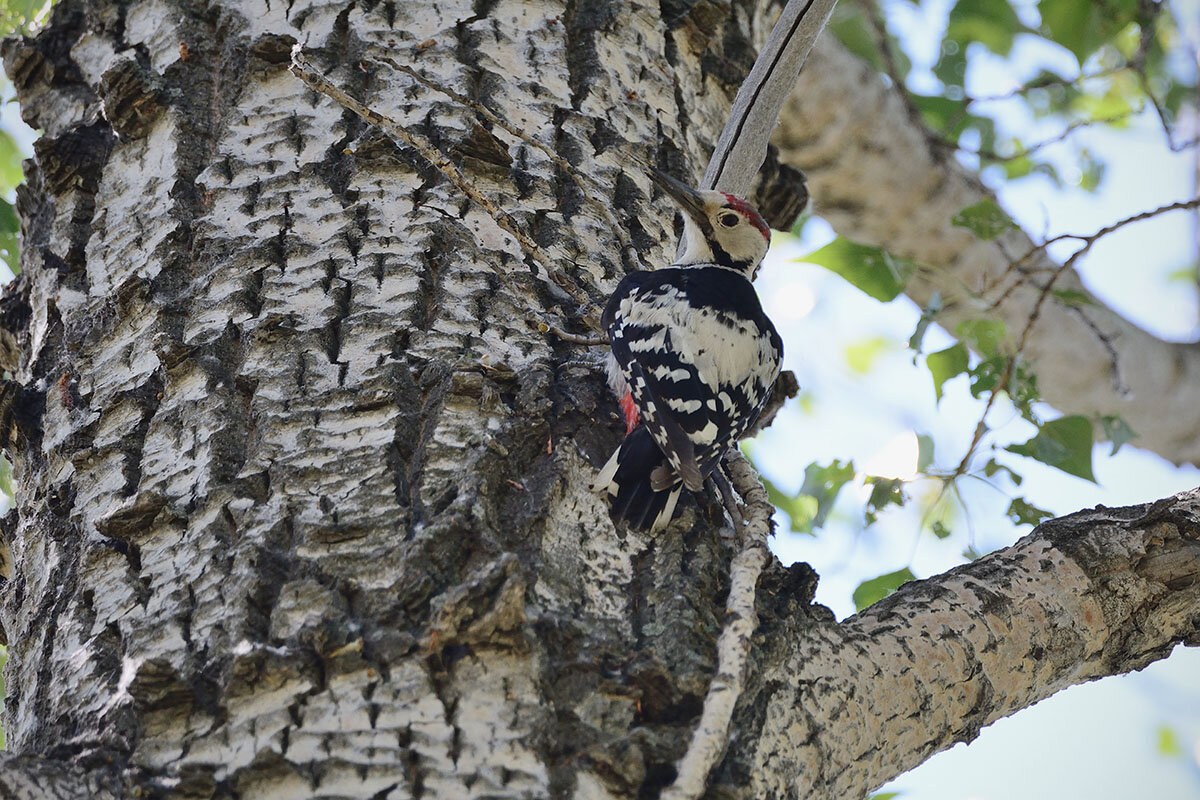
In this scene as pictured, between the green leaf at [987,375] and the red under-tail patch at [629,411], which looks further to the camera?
the green leaf at [987,375]

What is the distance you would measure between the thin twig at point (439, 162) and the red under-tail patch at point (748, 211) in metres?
0.49

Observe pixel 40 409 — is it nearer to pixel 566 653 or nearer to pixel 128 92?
pixel 128 92

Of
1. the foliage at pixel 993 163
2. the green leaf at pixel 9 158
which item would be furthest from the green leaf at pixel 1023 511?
the green leaf at pixel 9 158

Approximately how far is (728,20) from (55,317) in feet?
5.50

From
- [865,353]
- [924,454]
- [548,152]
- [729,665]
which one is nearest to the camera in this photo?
[729,665]

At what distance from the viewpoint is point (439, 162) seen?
2045 millimetres

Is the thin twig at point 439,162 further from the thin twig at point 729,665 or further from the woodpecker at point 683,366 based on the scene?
the thin twig at point 729,665

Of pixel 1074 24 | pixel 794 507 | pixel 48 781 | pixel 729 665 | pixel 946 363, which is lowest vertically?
pixel 48 781

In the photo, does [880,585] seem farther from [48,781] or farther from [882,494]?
[48,781]

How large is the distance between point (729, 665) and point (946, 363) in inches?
75.8

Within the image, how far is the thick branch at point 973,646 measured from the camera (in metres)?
1.56

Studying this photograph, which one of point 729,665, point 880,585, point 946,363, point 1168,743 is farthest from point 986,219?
point 1168,743

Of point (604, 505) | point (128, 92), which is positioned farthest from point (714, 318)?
point (128, 92)

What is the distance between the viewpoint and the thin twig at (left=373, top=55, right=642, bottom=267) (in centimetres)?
217
